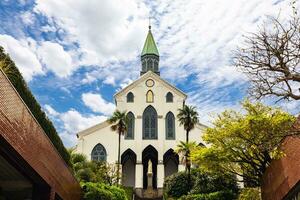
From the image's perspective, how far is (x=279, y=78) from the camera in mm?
11969

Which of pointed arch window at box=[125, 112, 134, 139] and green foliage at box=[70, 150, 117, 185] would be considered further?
pointed arch window at box=[125, 112, 134, 139]

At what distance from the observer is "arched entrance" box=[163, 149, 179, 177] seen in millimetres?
50156

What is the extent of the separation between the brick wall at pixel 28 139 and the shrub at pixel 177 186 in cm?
2057

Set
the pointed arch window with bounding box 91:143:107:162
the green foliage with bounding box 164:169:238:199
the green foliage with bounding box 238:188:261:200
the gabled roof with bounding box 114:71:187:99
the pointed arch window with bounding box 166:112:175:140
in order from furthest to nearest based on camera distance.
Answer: the gabled roof with bounding box 114:71:187:99, the pointed arch window with bounding box 166:112:175:140, the pointed arch window with bounding box 91:143:107:162, the green foliage with bounding box 164:169:238:199, the green foliage with bounding box 238:188:261:200

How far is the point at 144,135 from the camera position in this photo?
50719 mm

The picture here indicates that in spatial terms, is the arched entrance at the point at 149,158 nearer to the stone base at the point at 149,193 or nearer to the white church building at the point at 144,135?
the white church building at the point at 144,135

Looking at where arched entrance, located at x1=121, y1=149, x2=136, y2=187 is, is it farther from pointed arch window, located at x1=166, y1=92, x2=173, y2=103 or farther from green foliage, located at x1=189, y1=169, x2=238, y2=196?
green foliage, located at x1=189, y1=169, x2=238, y2=196

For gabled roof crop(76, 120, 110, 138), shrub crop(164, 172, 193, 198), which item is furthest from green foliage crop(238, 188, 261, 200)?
gabled roof crop(76, 120, 110, 138)

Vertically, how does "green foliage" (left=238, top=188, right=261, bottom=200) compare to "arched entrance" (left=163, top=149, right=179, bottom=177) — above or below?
below

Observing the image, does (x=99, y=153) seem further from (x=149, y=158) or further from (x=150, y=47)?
(x=150, y=47)

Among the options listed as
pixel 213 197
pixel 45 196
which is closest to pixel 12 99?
pixel 45 196

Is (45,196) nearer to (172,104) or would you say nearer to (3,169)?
(3,169)

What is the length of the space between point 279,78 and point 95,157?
128 ft

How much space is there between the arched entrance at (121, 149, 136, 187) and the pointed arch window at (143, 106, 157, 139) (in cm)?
257
